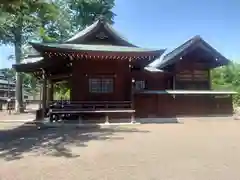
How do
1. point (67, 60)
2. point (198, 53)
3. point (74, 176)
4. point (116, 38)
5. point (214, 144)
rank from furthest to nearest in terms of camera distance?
point (198, 53) → point (116, 38) → point (67, 60) → point (214, 144) → point (74, 176)

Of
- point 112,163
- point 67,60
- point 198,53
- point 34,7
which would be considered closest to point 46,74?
point 67,60

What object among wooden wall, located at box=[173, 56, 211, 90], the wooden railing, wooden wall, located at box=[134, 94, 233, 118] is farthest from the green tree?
the wooden railing

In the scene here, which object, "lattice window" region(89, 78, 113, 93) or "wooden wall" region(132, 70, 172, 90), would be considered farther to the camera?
"wooden wall" region(132, 70, 172, 90)

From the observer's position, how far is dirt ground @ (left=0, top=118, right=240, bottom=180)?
243 inches

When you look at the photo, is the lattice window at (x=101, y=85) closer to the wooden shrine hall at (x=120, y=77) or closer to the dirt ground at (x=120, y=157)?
the wooden shrine hall at (x=120, y=77)

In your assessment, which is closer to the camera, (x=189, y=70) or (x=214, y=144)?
(x=214, y=144)

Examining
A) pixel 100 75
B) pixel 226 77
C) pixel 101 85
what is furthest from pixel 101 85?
pixel 226 77

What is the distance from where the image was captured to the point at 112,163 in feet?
23.5

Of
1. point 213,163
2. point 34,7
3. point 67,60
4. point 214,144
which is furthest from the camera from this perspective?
point 67,60

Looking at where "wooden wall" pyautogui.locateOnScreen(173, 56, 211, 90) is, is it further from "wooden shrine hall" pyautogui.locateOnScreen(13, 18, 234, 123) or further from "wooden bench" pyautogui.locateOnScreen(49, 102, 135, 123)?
"wooden bench" pyautogui.locateOnScreen(49, 102, 135, 123)

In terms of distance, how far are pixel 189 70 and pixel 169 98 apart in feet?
12.4

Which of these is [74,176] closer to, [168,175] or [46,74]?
[168,175]

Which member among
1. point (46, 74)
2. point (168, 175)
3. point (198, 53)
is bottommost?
point (168, 175)

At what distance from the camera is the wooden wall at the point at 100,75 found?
1623 centimetres
